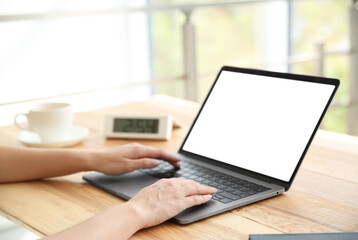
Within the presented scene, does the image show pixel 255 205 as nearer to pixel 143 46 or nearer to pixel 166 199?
pixel 166 199

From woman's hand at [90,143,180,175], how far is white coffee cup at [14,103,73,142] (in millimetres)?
242

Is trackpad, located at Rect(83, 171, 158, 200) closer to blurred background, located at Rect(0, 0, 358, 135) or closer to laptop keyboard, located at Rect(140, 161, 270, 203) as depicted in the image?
laptop keyboard, located at Rect(140, 161, 270, 203)

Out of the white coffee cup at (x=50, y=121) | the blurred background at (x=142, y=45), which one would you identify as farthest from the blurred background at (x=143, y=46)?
→ the white coffee cup at (x=50, y=121)

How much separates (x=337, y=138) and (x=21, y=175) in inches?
28.4

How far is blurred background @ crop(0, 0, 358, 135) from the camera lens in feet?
13.5

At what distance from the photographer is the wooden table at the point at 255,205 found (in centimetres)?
83

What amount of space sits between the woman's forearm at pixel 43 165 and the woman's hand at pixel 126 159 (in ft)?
0.09

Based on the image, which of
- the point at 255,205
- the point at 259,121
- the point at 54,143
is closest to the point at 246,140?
the point at 259,121

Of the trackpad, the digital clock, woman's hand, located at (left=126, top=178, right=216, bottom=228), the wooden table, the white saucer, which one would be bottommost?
the wooden table

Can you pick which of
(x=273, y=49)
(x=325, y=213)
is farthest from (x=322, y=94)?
(x=273, y=49)

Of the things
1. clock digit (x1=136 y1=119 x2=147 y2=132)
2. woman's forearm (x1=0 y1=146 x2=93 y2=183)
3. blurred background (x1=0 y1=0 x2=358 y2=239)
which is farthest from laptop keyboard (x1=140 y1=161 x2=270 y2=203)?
blurred background (x1=0 y1=0 x2=358 y2=239)

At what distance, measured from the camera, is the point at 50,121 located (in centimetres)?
131

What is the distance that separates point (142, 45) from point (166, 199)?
166 inches

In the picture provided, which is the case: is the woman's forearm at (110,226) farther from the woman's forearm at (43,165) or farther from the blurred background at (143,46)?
the blurred background at (143,46)
